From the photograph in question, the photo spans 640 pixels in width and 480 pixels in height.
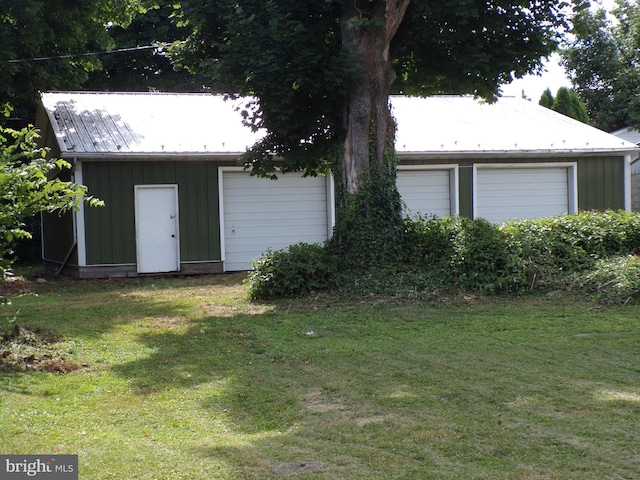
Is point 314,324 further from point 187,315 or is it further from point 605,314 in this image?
point 605,314

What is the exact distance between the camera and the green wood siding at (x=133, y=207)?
15406 mm

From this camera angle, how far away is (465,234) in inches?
441

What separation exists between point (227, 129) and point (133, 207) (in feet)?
9.87

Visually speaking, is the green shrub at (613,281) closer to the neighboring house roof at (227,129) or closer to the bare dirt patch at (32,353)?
the bare dirt patch at (32,353)

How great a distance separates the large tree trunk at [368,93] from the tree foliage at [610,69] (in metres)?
21.1

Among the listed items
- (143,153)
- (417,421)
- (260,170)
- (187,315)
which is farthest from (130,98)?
(417,421)

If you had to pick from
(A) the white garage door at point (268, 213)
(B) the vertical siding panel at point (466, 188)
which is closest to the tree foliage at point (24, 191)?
(A) the white garage door at point (268, 213)

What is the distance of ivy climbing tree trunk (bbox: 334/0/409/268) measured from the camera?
37.9 feet

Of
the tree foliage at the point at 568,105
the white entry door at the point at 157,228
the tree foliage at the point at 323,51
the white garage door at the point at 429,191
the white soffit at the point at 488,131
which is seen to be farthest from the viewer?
the tree foliage at the point at 568,105

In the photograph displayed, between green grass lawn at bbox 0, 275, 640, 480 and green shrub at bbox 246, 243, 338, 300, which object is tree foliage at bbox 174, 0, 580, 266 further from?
green grass lawn at bbox 0, 275, 640, 480

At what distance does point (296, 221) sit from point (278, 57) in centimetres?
673

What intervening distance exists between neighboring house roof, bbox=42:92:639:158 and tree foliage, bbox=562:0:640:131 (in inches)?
475

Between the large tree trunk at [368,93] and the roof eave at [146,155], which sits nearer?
the large tree trunk at [368,93]

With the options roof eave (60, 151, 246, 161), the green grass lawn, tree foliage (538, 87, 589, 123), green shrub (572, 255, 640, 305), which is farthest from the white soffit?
the green grass lawn
